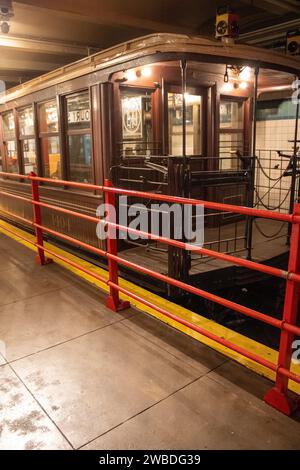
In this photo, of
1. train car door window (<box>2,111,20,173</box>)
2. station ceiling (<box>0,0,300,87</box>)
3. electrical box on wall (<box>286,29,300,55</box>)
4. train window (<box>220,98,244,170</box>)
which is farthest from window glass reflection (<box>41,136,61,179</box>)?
electrical box on wall (<box>286,29,300,55</box>)

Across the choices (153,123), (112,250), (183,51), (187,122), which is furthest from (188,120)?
(112,250)

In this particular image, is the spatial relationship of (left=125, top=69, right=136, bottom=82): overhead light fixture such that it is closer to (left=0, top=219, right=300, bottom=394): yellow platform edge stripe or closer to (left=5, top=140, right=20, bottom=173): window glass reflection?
(left=0, top=219, right=300, bottom=394): yellow platform edge stripe

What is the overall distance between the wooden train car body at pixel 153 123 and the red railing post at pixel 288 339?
1.80 m

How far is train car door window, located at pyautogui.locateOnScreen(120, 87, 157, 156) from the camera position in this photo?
16.3 feet

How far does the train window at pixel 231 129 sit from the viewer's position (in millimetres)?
6082

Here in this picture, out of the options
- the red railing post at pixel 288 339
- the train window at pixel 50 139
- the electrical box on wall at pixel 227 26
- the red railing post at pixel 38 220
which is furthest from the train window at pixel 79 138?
the red railing post at pixel 288 339

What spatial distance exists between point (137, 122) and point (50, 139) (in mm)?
1785

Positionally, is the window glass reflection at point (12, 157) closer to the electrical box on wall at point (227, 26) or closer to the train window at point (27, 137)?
the train window at point (27, 137)

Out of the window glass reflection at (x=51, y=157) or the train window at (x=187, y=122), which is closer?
the train window at (x=187, y=122)

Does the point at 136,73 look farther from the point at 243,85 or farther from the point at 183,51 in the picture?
the point at 243,85

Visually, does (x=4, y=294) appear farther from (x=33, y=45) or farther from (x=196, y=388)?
(x=33, y=45)

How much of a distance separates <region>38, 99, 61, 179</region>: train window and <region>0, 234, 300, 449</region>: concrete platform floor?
3215 mm

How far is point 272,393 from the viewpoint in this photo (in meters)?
2.12

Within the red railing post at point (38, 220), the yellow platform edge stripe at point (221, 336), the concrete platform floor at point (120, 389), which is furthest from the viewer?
the red railing post at point (38, 220)
